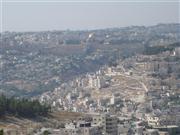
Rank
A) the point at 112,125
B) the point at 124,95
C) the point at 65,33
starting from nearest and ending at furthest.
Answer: the point at 112,125
the point at 124,95
the point at 65,33

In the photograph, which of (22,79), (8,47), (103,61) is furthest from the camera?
(8,47)

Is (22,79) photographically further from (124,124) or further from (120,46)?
(124,124)

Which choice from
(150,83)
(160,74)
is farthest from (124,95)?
Answer: (160,74)

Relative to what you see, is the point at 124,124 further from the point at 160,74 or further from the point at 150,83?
the point at 160,74

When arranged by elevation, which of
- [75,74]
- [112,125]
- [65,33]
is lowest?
[112,125]

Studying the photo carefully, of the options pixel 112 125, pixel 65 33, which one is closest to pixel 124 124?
pixel 112 125

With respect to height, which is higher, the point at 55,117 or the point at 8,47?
the point at 8,47

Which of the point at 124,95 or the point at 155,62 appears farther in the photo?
the point at 155,62

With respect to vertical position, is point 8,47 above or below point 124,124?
above

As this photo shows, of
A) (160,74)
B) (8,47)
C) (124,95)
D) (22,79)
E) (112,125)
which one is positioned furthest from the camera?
(8,47)
